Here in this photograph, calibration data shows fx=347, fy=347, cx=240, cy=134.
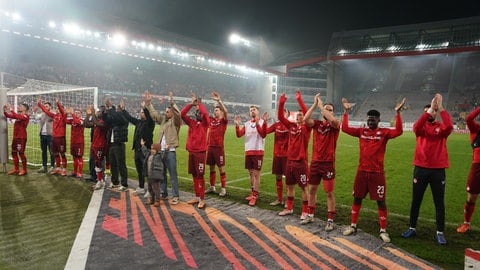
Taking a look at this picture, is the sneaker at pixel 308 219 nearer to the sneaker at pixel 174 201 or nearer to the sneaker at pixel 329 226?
the sneaker at pixel 329 226

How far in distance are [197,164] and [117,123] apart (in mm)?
2491

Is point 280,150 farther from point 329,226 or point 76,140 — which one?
point 76,140

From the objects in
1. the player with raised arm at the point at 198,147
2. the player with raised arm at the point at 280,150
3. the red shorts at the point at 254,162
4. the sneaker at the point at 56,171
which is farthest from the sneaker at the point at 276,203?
the sneaker at the point at 56,171

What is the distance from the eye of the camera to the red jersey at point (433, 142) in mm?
5295

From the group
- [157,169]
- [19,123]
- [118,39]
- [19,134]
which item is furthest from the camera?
[118,39]

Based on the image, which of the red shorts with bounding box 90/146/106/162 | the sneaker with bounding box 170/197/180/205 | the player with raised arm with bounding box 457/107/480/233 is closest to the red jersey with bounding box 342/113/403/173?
the player with raised arm with bounding box 457/107/480/233

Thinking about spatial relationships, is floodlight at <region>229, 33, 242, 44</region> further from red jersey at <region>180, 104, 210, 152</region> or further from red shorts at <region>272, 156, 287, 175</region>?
red shorts at <region>272, 156, 287, 175</region>

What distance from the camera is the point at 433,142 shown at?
213 inches

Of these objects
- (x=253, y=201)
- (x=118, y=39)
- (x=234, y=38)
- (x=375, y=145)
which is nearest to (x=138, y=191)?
(x=253, y=201)

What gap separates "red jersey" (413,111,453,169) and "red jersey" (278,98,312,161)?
1812 mm

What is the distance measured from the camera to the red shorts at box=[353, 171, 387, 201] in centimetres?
534

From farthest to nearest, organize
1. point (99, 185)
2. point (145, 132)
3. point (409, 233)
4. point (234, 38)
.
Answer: point (234, 38) → point (99, 185) → point (145, 132) → point (409, 233)

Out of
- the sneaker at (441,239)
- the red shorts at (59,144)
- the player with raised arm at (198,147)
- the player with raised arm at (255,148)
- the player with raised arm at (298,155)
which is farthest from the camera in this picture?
the red shorts at (59,144)

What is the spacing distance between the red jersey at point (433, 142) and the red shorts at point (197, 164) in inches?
155
